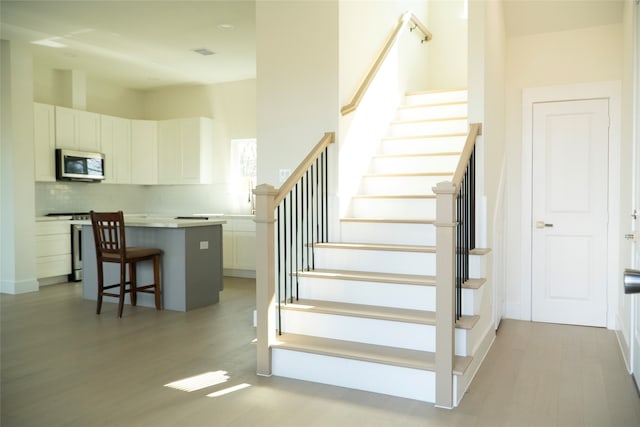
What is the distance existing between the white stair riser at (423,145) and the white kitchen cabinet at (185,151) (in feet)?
12.6

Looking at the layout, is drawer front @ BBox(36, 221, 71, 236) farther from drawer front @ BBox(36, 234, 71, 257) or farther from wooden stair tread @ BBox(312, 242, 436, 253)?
wooden stair tread @ BBox(312, 242, 436, 253)

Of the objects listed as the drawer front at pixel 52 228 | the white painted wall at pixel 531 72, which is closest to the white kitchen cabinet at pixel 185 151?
the drawer front at pixel 52 228

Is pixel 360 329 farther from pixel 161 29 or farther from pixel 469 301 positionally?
pixel 161 29

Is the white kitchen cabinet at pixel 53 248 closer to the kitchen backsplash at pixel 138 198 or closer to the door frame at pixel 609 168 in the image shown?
the kitchen backsplash at pixel 138 198

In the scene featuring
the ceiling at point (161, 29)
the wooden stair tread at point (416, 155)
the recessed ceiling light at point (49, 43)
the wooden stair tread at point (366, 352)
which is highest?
the recessed ceiling light at point (49, 43)

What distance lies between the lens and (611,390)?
304 centimetres

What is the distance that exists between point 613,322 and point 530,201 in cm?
128

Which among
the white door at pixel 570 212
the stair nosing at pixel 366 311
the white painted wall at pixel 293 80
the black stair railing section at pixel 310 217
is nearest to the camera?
the stair nosing at pixel 366 311

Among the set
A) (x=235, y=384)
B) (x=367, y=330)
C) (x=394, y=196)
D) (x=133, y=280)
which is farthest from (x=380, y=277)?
(x=133, y=280)

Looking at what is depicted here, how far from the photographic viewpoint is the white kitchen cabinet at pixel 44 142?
6.64 metres

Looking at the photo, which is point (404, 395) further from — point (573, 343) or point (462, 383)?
point (573, 343)

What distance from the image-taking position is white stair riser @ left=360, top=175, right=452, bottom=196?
4.34 meters

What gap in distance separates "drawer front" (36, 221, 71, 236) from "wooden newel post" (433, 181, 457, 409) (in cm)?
570

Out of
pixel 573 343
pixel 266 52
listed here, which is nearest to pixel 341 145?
pixel 266 52
